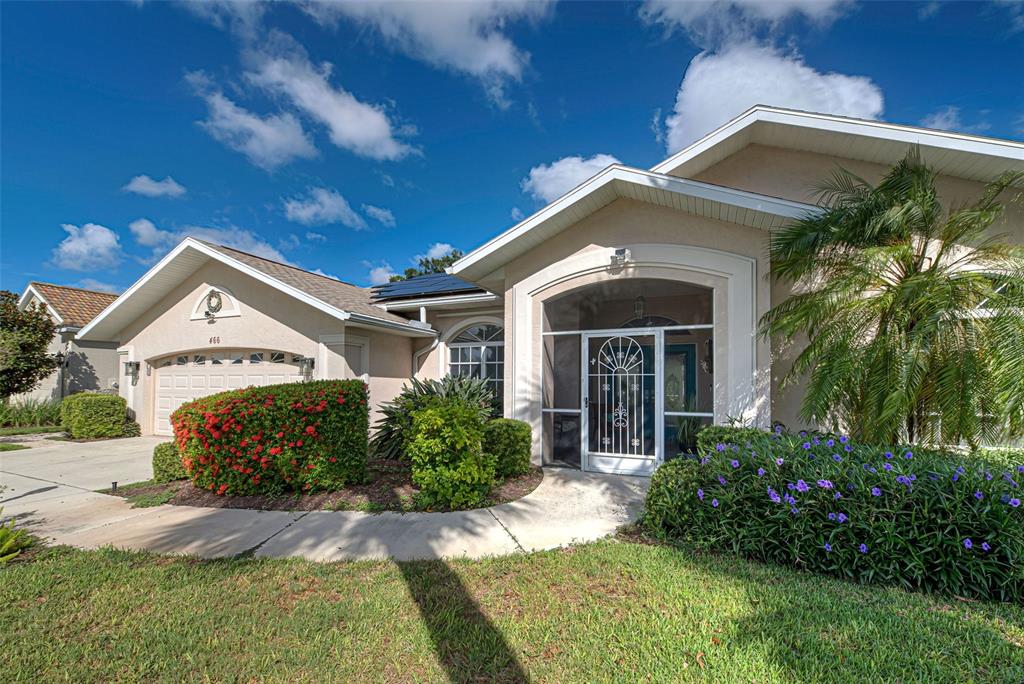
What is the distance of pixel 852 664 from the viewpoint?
8.72 ft

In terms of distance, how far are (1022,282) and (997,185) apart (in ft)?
5.50

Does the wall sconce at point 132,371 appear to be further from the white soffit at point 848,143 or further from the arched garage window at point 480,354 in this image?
the white soffit at point 848,143

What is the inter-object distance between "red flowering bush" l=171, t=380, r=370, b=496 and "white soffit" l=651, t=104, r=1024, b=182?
791 cm

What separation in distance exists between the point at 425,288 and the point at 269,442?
731 centimetres

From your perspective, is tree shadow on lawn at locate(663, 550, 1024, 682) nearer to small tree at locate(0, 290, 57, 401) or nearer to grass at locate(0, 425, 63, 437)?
small tree at locate(0, 290, 57, 401)

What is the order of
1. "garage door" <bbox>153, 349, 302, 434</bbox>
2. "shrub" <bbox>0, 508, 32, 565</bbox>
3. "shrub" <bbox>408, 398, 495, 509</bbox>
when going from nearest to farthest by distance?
"shrub" <bbox>0, 508, 32, 565</bbox> → "shrub" <bbox>408, 398, 495, 509</bbox> → "garage door" <bbox>153, 349, 302, 434</bbox>

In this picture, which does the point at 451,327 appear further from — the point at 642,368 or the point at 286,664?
the point at 286,664

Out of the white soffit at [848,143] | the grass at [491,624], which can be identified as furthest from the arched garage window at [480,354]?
the grass at [491,624]

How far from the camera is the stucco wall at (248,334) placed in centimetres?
1088

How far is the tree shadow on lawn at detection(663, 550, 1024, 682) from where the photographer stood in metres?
2.61

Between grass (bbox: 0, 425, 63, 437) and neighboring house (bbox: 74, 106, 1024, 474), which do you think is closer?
neighboring house (bbox: 74, 106, 1024, 474)

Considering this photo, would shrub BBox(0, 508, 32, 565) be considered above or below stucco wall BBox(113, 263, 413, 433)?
below

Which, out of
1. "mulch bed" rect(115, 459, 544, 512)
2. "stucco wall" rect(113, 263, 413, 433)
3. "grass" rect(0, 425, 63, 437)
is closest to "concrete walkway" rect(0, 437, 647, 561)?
"mulch bed" rect(115, 459, 544, 512)

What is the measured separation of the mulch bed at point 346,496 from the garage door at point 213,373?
4.36 meters
